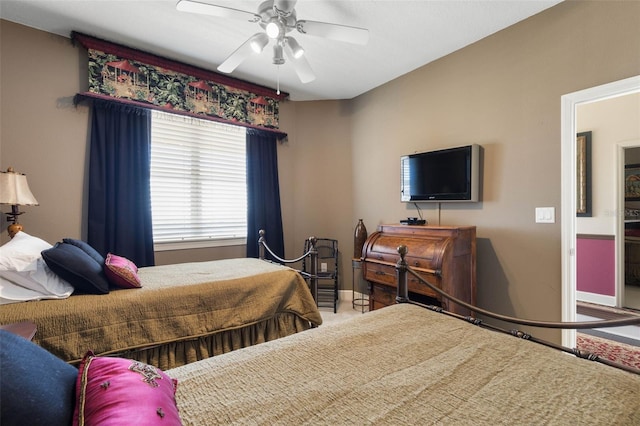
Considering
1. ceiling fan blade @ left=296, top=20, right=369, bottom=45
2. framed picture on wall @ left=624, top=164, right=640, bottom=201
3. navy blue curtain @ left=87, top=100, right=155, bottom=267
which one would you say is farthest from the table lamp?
framed picture on wall @ left=624, top=164, right=640, bottom=201

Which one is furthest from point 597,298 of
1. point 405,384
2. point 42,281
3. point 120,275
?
point 42,281

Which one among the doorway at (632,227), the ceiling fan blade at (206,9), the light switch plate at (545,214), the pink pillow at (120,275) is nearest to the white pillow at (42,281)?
the pink pillow at (120,275)

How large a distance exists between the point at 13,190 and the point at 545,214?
13.3 feet

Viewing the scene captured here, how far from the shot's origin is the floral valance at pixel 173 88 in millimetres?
2770

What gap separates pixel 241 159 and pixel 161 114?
1.00 meters

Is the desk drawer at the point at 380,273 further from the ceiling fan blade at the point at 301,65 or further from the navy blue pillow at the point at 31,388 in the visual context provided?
the navy blue pillow at the point at 31,388

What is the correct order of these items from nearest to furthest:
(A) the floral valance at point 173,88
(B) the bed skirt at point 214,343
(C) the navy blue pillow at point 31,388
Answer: (C) the navy blue pillow at point 31,388 < (B) the bed skirt at point 214,343 < (A) the floral valance at point 173,88

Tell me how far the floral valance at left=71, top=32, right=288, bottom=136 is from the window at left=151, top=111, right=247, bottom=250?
17 cm

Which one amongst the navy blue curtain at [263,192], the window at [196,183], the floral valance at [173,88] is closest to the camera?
the floral valance at [173,88]

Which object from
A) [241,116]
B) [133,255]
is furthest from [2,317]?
[241,116]

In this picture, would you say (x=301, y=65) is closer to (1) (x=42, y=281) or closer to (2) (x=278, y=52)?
(2) (x=278, y=52)

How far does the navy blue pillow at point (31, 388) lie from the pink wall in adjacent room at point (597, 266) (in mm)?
5133

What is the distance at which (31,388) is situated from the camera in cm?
56

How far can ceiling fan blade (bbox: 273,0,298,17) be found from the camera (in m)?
1.88
